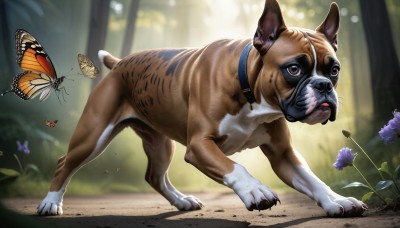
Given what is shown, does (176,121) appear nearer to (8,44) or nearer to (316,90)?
(316,90)

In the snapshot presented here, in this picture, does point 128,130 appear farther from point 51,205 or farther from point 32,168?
point 51,205

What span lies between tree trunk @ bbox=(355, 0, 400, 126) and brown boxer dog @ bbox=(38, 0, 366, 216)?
8.49 ft

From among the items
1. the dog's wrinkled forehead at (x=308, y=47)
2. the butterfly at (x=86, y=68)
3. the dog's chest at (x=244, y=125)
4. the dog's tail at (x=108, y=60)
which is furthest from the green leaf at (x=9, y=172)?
the dog's wrinkled forehead at (x=308, y=47)

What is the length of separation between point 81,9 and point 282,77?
8308 millimetres

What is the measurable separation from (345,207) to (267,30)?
1192 millimetres

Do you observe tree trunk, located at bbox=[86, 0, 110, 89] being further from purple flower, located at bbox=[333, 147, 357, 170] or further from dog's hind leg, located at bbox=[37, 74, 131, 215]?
purple flower, located at bbox=[333, 147, 357, 170]

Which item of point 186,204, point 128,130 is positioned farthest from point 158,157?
point 128,130

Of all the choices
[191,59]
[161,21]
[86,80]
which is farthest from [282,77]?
[161,21]

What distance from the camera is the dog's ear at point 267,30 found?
3373 mm

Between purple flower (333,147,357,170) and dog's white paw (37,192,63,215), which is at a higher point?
purple flower (333,147,357,170)

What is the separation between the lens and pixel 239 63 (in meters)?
3.59

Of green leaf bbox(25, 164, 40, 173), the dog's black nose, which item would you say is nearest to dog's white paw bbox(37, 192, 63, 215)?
the dog's black nose

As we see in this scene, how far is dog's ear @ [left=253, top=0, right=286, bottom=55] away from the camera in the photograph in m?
3.37

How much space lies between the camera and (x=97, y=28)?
838cm
